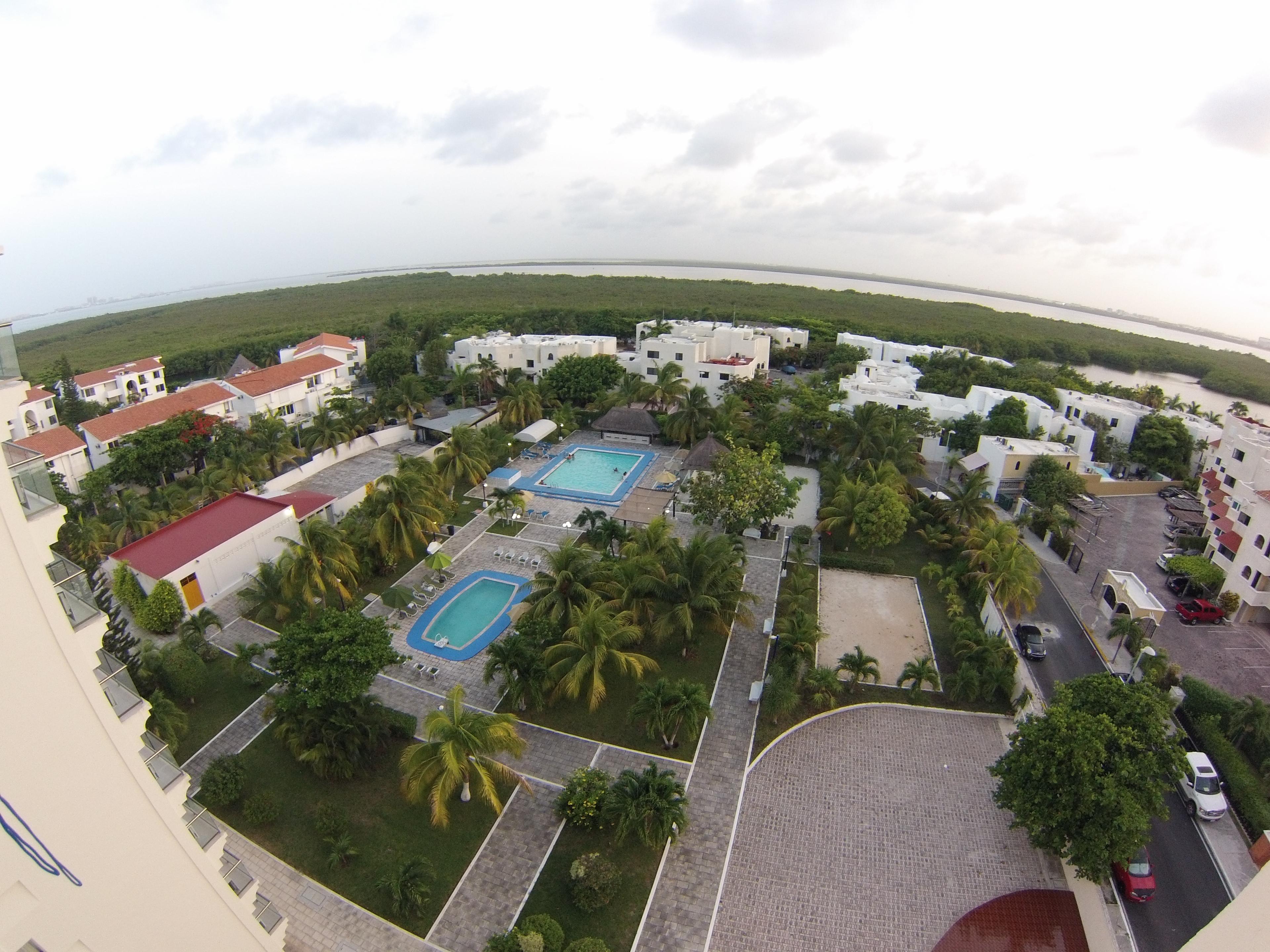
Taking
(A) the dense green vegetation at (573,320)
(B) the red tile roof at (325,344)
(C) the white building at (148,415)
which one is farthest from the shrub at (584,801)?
(A) the dense green vegetation at (573,320)

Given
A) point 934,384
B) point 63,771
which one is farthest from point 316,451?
point 934,384

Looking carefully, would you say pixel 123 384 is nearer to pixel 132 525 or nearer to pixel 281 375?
pixel 281 375

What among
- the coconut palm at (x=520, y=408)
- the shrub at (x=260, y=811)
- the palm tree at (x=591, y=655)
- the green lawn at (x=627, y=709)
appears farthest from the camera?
the coconut palm at (x=520, y=408)

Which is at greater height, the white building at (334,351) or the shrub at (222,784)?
the white building at (334,351)

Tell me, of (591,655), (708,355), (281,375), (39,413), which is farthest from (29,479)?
(708,355)

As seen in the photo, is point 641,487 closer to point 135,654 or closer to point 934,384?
point 135,654

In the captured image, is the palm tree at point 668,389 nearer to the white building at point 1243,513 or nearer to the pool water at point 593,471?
the pool water at point 593,471

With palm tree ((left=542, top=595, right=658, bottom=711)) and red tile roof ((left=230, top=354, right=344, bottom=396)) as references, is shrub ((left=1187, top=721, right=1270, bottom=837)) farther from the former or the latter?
red tile roof ((left=230, top=354, right=344, bottom=396))

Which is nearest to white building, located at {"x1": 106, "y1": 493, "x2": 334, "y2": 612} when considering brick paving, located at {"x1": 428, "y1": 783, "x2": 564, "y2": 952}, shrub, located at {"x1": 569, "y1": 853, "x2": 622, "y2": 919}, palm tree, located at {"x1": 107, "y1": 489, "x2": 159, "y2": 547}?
palm tree, located at {"x1": 107, "y1": 489, "x2": 159, "y2": 547}
